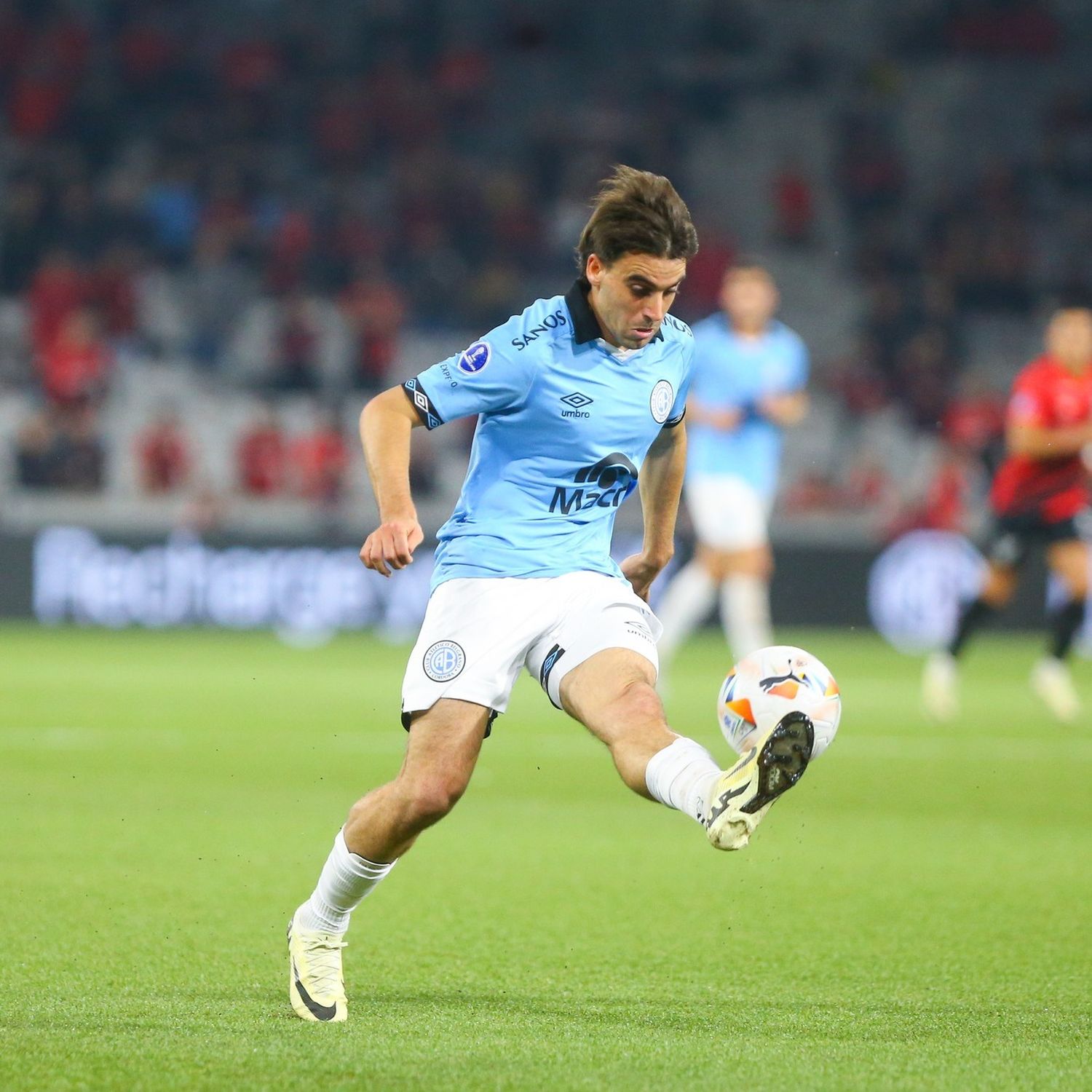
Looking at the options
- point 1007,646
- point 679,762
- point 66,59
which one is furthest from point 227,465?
point 679,762

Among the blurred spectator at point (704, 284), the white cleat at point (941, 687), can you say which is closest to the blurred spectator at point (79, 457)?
the blurred spectator at point (704, 284)

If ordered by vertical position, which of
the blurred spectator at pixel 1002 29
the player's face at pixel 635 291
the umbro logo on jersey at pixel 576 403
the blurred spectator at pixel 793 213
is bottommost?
the umbro logo on jersey at pixel 576 403

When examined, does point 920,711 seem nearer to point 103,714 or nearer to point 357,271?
point 103,714

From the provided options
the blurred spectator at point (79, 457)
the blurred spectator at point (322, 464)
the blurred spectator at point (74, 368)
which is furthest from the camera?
the blurred spectator at point (74, 368)

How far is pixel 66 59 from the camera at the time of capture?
23.2 metres

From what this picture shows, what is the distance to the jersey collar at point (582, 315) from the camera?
179 inches

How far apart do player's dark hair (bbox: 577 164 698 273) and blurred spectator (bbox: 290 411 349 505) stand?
14.9 m

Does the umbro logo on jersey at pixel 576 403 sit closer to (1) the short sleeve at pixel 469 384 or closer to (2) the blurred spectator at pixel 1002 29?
(1) the short sleeve at pixel 469 384

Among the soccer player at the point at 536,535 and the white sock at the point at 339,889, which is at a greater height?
the soccer player at the point at 536,535

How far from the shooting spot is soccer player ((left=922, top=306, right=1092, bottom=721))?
1143cm

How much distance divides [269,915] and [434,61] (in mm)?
19978

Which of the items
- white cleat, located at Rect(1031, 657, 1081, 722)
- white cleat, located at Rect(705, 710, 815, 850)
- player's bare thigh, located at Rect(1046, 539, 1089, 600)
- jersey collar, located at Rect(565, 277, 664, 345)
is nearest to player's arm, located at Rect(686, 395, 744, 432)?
player's bare thigh, located at Rect(1046, 539, 1089, 600)

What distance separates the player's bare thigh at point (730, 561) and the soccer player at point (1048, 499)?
1423 millimetres

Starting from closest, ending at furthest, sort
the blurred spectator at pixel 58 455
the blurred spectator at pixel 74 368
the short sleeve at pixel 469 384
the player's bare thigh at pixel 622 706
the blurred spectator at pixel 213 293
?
the player's bare thigh at pixel 622 706 → the short sleeve at pixel 469 384 → the blurred spectator at pixel 58 455 → the blurred spectator at pixel 74 368 → the blurred spectator at pixel 213 293
